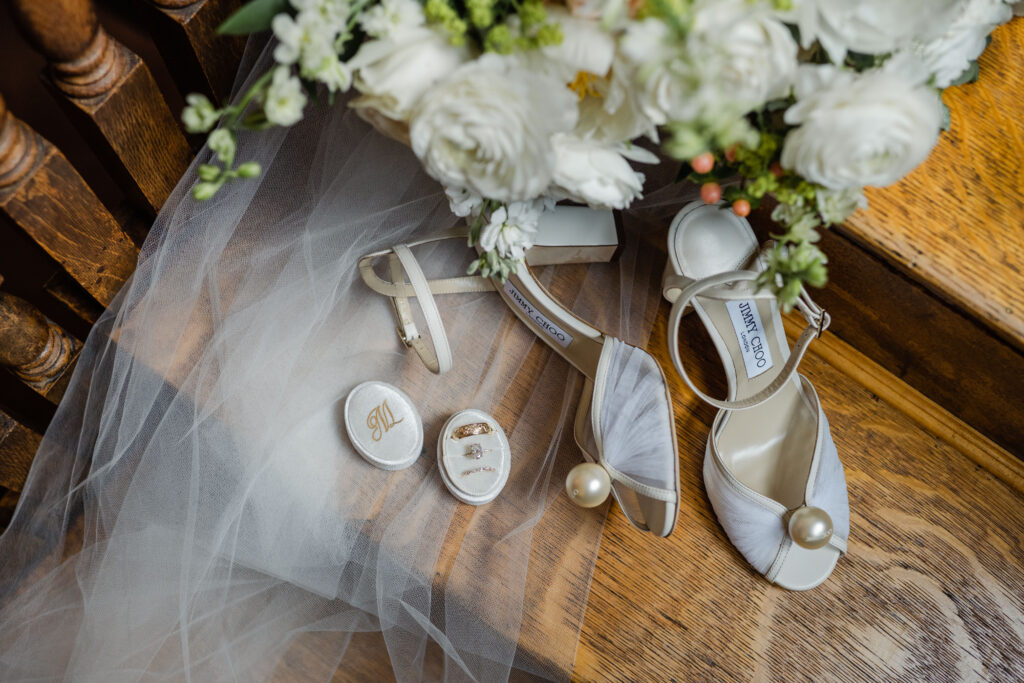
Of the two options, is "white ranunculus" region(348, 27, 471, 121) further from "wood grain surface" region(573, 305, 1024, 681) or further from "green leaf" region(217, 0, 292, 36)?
"wood grain surface" region(573, 305, 1024, 681)

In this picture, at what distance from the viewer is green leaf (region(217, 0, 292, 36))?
1.49ft

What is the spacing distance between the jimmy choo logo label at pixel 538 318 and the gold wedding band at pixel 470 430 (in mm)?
119

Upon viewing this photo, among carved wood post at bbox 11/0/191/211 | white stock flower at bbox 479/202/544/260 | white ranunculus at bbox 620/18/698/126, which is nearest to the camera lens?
white ranunculus at bbox 620/18/698/126

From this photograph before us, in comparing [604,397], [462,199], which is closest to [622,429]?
[604,397]

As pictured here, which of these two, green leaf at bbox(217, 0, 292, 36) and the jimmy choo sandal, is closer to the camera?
green leaf at bbox(217, 0, 292, 36)

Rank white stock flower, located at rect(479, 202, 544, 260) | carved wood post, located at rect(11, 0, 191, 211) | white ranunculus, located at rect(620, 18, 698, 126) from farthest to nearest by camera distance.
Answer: white stock flower, located at rect(479, 202, 544, 260) → carved wood post, located at rect(11, 0, 191, 211) → white ranunculus, located at rect(620, 18, 698, 126)

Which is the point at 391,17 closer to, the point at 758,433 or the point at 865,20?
the point at 865,20

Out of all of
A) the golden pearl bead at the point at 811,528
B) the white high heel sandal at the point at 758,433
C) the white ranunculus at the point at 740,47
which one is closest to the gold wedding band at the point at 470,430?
the white high heel sandal at the point at 758,433

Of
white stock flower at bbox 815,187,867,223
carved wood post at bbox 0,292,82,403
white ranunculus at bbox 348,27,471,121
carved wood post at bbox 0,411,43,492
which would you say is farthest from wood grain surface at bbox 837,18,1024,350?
carved wood post at bbox 0,411,43,492

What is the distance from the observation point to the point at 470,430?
72 cm

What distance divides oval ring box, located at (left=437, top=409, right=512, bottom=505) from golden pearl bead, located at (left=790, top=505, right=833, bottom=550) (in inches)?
11.5

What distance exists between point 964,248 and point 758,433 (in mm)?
273

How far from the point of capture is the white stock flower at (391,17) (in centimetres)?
42

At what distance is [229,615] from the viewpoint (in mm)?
729
